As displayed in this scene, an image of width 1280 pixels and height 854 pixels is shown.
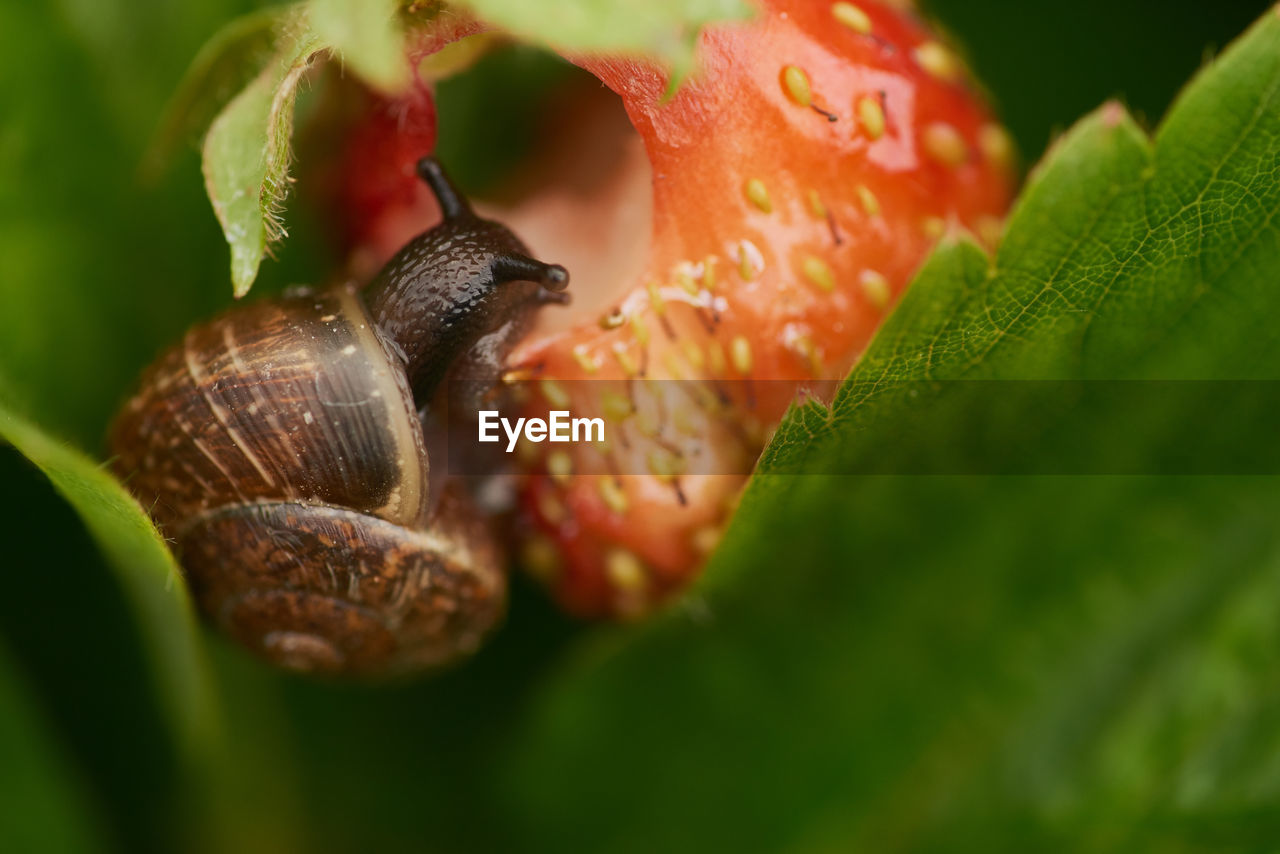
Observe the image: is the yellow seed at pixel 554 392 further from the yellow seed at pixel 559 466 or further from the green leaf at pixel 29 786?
the green leaf at pixel 29 786

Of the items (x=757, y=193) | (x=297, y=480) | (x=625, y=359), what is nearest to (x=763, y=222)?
(x=757, y=193)

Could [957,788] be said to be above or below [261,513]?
below

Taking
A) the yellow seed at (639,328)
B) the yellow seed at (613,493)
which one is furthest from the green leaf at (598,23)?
the yellow seed at (613,493)

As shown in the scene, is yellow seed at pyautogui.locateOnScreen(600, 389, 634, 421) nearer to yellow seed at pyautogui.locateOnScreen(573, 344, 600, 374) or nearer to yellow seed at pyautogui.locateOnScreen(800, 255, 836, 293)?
yellow seed at pyautogui.locateOnScreen(573, 344, 600, 374)

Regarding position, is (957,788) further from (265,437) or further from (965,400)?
(265,437)

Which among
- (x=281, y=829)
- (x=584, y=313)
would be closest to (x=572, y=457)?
(x=584, y=313)

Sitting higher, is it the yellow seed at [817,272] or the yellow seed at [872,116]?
the yellow seed at [872,116]
